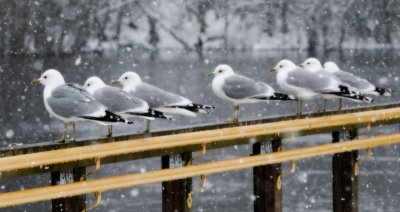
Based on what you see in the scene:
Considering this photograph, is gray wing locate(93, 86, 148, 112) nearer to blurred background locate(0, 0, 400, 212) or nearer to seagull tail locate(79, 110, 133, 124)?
seagull tail locate(79, 110, 133, 124)

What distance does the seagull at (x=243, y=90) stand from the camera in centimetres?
945

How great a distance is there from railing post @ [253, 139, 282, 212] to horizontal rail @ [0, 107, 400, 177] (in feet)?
0.60

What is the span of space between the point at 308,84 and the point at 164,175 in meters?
3.42

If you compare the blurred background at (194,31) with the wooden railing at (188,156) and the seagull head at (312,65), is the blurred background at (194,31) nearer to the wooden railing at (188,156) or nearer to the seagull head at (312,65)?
the seagull head at (312,65)

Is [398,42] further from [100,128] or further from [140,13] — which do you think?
[100,128]

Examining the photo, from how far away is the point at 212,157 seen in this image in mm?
34250

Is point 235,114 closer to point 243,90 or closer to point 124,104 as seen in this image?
point 243,90

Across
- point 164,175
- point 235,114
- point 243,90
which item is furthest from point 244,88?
point 164,175

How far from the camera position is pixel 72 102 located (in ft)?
26.8

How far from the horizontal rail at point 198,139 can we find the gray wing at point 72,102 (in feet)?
2.58

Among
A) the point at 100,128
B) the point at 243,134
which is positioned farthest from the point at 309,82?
the point at 100,128

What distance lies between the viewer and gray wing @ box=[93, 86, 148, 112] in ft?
27.8

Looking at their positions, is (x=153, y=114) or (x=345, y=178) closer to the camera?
(x=153, y=114)

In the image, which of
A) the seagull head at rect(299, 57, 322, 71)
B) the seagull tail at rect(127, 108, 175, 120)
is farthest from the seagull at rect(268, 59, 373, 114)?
the seagull tail at rect(127, 108, 175, 120)
